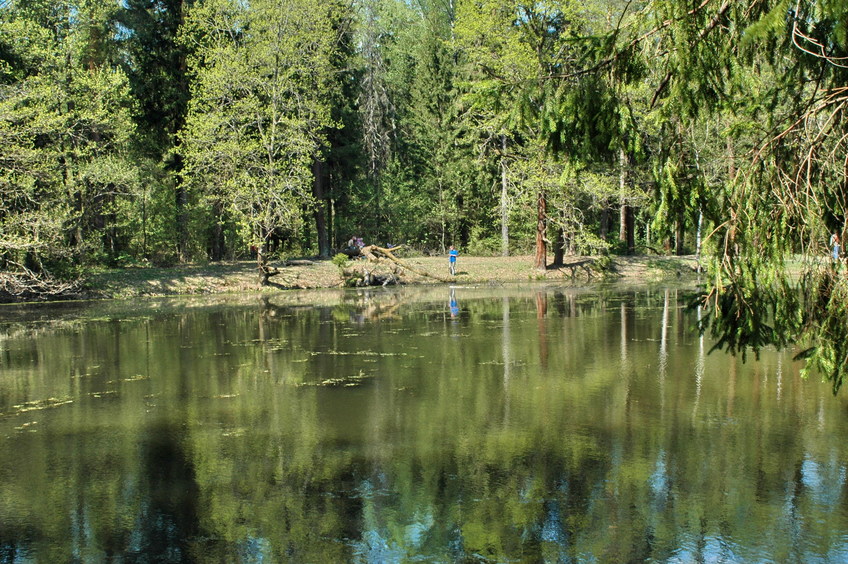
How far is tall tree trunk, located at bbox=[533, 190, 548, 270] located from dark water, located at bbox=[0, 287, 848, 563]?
18.8m

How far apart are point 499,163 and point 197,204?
15687mm

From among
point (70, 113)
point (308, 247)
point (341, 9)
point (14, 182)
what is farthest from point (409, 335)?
point (308, 247)

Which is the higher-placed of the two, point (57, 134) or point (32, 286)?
point (57, 134)

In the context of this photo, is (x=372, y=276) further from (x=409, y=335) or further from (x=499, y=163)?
(x=409, y=335)

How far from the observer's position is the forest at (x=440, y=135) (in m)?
7.78

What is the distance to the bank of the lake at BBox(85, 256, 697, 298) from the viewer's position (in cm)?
3294

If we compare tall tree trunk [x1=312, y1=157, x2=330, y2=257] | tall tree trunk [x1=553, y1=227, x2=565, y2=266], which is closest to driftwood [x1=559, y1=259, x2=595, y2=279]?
tall tree trunk [x1=553, y1=227, x2=565, y2=266]

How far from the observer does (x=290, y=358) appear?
16.8 meters

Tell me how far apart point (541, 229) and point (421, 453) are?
28405 millimetres

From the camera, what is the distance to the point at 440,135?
48781 millimetres

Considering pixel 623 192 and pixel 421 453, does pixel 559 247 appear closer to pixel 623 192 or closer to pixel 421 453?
pixel 623 192

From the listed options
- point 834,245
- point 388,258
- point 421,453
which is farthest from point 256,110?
point 834,245

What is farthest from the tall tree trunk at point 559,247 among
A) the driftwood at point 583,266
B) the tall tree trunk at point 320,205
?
the tall tree trunk at point 320,205

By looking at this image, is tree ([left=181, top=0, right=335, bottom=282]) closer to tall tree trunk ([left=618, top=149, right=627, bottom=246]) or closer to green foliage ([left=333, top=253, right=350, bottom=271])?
green foliage ([left=333, top=253, right=350, bottom=271])
